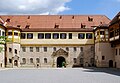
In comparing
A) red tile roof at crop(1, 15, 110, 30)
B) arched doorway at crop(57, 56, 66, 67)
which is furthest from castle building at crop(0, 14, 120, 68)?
red tile roof at crop(1, 15, 110, 30)

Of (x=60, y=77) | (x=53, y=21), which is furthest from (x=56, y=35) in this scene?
(x=60, y=77)

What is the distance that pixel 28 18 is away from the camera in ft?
223

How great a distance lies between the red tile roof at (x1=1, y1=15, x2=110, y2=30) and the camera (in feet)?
214

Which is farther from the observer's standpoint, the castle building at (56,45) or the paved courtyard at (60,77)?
the castle building at (56,45)

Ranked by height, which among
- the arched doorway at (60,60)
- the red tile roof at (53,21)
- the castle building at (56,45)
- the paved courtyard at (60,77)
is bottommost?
the paved courtyard at (60,77)

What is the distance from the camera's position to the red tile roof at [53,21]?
214 ft

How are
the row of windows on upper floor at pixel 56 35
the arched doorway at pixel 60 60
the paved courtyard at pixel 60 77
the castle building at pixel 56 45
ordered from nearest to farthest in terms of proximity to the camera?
the paved courtyard at pixel 60 77 → the castle building at pixel 56 45 → the row of windows on upper floor at pixel 56 35 → the arched doorway at pixel 60 60

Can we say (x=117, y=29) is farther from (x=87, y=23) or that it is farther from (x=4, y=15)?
(x=4, y=15)

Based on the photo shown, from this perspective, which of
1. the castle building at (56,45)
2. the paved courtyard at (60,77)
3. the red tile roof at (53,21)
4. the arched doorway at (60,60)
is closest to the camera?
the paved courtyard at (60,77)

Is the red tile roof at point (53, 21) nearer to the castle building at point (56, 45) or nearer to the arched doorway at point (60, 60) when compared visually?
the castle building at point (56, 45)

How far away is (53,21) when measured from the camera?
219 ft

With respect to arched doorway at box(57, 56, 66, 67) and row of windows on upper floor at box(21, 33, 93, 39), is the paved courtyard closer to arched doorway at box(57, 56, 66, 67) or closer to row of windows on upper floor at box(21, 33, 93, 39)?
row of windows on upper floor at box(21, 33, 93, 39)

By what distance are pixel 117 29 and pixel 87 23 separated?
15612 millimetres

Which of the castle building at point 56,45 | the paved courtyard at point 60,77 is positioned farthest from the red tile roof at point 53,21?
the paved courtyard at point 60,77
